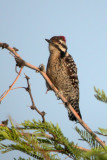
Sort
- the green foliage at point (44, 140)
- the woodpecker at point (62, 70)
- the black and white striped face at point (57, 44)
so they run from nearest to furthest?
1. the green foliage at point (44, 140)
2. the woodpecker at point (62, 70)
3. the black and white striped face at point (57, 44)

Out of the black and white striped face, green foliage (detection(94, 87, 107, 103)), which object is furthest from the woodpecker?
green foliage (detection(94, 87, 107, 103))

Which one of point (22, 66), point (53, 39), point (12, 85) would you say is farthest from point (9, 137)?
point (53, 39)

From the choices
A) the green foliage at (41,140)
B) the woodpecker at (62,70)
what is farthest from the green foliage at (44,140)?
the woodpecker at (62,70)

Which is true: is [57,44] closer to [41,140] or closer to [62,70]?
[62,70]

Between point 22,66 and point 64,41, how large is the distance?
312 cm

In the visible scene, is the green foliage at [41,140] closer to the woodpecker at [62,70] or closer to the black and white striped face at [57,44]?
the woodpecker at [62,70]

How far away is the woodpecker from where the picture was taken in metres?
4.62

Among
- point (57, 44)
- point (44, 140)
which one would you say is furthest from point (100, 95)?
point (57, 44)

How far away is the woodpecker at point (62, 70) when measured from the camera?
4.62 metres

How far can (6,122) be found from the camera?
6.00ft

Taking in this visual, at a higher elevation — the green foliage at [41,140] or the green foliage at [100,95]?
the green foliage at [100,95]

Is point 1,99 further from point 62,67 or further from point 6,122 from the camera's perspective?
point 62,67

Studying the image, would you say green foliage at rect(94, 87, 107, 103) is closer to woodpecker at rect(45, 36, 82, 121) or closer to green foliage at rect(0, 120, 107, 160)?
green foliage at rect(0, 120, 107, 160)

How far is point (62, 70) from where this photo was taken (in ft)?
15.3
